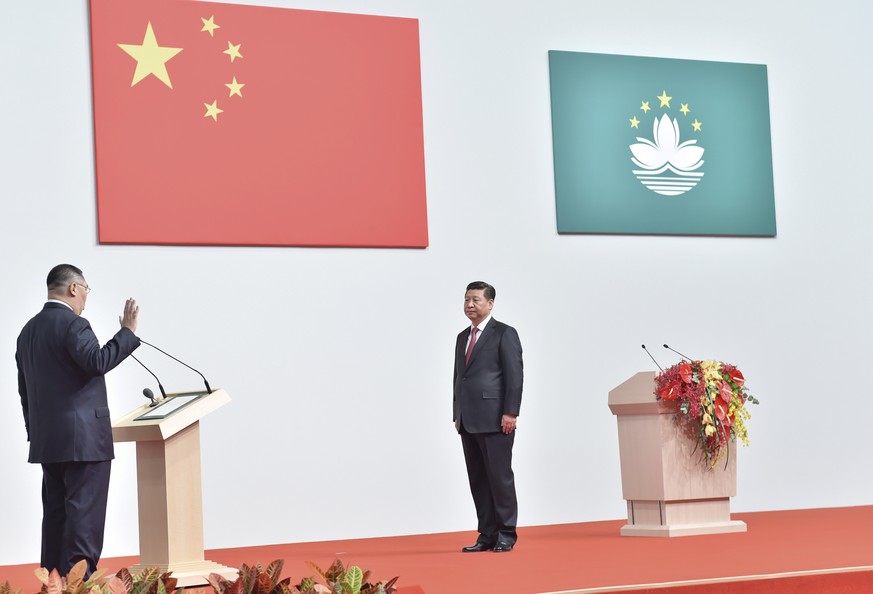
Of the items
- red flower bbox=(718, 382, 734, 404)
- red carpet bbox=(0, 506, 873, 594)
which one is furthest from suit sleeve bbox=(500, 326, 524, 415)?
red flower bbox=(718, 382, 734, 404)

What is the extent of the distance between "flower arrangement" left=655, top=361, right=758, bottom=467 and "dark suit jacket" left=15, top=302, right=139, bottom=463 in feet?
8.51

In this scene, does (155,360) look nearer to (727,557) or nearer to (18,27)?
(18,27)

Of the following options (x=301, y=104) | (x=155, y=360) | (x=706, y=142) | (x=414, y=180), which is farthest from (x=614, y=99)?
(x=155, y=360)

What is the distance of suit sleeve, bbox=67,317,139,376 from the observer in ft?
13.1

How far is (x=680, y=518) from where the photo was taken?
534 cm

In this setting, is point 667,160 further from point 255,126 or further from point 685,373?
point 255,126

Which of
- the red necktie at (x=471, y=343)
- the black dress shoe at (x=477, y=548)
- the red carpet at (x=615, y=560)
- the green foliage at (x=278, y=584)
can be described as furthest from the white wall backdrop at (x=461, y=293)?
the green foliage at (x=278, y=584)

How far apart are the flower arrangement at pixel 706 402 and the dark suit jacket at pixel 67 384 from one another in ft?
8.51

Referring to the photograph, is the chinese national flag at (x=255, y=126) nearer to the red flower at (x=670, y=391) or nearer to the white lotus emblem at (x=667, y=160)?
the white lotus emblem at (x=667, y=160)

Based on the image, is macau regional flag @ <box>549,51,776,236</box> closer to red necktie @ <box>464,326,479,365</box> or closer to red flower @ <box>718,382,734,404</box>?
red necktie @ <box>464,326,479,365</box>

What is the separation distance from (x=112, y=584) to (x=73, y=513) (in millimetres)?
2027

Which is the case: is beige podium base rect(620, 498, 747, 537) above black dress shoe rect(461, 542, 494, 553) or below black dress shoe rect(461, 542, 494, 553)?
above

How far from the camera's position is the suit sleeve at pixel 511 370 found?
5.17 m

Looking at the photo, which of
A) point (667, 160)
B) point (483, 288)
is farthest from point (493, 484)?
point (667, 160)
